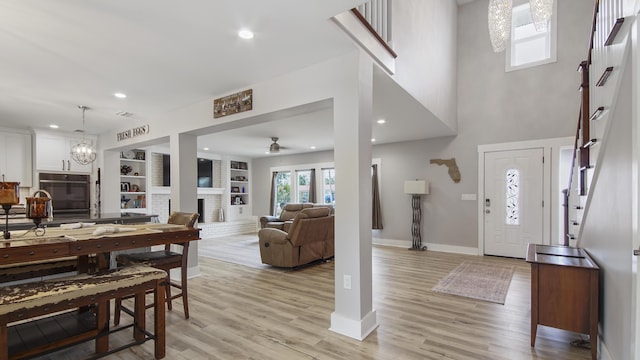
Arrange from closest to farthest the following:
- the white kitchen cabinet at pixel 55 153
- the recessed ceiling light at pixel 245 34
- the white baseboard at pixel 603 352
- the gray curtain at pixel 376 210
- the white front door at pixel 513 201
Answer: the white baseboard at pixel 603 352
the recessed ceiling light at pixel 245 34
the white front door at pixel 513 201
the white kitchen cabinet at pixel 55 153
the gray curtain at pixel 376 210

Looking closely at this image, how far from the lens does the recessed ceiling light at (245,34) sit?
2.38m

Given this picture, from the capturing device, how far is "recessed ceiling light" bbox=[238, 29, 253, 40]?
7.79 ft

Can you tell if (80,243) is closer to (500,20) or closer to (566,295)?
(566,295)

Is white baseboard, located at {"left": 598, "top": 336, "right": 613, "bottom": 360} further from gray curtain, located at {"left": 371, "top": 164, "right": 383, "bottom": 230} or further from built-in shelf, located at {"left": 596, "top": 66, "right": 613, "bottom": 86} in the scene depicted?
gray curtain, located at {"left": 371, "top": 164, "right": 383, "bottom": 230}

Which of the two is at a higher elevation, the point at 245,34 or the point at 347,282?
the point at 245,34

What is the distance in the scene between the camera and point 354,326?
101 inches

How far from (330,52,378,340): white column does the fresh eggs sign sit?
380 cm

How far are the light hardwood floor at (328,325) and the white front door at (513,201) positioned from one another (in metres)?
1.42

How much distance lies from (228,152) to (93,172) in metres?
→ 3.25

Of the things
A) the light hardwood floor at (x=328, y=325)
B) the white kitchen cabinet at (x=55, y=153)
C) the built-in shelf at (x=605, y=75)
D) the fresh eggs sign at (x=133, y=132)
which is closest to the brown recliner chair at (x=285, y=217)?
the light hardwood floor at (x=328, y=325)

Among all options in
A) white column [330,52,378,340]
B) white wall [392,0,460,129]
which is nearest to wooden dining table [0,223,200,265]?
white column [330,52,378,340]

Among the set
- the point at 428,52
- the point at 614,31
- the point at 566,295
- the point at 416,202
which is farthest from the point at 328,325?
the point at 416,202

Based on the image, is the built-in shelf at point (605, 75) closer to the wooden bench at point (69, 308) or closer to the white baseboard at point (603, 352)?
the white baseboard at point (603, 352)

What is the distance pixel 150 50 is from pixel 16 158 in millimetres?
4756
